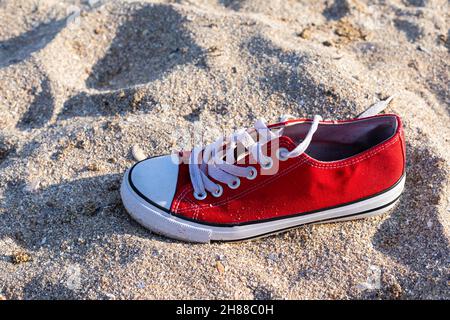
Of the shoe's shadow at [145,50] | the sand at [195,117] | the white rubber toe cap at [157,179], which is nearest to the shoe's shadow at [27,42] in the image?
the sand at [195,117]

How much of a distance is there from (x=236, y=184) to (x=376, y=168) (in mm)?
476

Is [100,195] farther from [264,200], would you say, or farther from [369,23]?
[369,23]

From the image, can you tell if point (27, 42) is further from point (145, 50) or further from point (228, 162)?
point (228, 162)

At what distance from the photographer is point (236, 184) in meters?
2.12

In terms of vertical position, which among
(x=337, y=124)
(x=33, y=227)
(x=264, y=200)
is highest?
(x=337, y=124)

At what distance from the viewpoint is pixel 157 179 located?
217 cm

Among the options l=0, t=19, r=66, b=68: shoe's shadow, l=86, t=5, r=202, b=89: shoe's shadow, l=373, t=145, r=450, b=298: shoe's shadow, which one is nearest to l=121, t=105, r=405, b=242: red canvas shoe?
l=373, t=145, r=450, b=298: shoe's shadow

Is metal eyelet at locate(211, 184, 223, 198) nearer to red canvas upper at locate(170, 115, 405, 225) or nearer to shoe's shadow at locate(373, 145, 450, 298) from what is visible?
red canvas upper at locate(170, 115, 405, 225)

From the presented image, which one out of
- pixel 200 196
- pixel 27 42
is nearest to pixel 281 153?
pixel 200 196

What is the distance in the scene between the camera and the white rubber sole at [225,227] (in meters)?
2.12

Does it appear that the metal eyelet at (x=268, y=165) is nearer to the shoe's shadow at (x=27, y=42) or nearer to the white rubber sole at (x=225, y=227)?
the white rubber sole at (x=225, y=227)

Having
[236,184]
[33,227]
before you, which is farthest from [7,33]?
[236,184]

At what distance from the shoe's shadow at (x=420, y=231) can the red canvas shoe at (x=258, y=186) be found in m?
0.16
